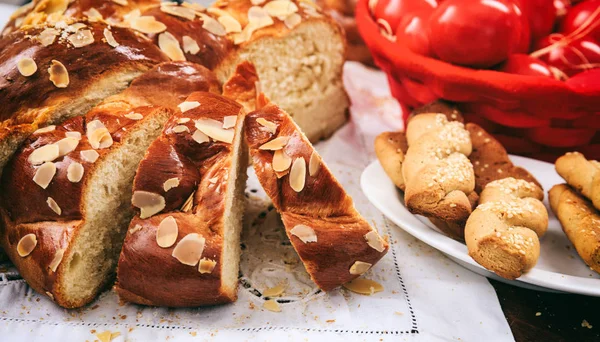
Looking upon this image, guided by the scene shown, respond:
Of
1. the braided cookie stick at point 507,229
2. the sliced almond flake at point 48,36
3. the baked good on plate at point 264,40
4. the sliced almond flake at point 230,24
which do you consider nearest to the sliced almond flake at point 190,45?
the baked good on plate at point 264,40

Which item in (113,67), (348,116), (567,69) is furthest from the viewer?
(348,116)

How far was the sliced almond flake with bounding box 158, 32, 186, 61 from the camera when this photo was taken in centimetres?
183

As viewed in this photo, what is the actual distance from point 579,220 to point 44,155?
1.55 metres

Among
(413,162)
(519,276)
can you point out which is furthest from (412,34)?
(519,276)

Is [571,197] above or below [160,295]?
above

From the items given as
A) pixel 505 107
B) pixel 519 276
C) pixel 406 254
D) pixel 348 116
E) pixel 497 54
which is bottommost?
pixel 348 116

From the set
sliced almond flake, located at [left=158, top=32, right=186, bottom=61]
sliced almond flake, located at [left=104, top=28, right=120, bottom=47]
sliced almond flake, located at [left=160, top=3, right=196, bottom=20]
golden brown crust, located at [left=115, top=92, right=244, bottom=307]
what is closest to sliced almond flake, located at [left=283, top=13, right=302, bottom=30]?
sliced almond flake, located at [left=160, top=3, right=196, bottom=20]

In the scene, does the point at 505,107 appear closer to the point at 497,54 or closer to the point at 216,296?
the point at 497,54

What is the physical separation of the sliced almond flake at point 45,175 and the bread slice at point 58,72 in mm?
151

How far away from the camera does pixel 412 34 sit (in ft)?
6.56

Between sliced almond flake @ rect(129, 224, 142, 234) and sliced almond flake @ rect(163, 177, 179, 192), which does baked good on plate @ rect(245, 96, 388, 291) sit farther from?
sliced almond flake @ rect(129, 224, 142, 234)

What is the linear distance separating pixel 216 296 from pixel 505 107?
1.19 m

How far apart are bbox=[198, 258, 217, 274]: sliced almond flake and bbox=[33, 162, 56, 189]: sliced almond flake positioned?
474 mm

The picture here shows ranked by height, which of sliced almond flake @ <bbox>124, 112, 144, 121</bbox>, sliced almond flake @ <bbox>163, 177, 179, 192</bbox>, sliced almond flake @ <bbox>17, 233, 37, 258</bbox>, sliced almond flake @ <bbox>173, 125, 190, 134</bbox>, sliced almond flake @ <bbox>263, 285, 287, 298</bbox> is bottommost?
sliced almond flake @ <bbox>263, 285, 287, 298</bbox>
